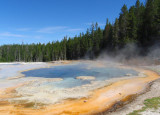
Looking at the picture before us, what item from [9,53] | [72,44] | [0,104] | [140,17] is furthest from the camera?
[9,53]

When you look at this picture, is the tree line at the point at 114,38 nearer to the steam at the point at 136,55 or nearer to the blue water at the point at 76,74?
the steam at the point at 136,55

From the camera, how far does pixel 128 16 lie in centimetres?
4519

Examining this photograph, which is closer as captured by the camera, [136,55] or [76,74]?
[76,74]

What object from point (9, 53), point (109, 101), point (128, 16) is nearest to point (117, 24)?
point (128, 16)

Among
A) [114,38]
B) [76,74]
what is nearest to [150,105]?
[76,74]

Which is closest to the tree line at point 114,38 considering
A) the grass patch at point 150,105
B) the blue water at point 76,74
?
the blue water at point 76,74

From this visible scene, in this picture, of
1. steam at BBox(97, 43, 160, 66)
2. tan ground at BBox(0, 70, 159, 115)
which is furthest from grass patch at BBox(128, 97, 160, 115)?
steam at BBox(97, 43, 160, 66)

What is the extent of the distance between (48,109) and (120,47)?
42.8 m

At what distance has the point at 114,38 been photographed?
48906 millimetres

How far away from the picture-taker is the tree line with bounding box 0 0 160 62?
3875 cm

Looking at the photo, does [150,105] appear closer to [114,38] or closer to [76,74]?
[76,74]

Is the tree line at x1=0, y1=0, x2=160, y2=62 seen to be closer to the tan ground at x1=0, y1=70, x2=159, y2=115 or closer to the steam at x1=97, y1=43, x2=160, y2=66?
the steam at x1=97, y1=43, x2=160, y2=66

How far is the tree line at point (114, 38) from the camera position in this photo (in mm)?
38750

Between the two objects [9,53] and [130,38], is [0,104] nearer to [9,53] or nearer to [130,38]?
[130,38]
